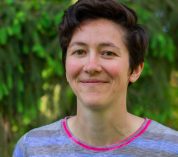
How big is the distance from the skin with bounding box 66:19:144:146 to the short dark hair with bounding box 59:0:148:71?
1.0 inches

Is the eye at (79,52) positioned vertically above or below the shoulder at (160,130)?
above

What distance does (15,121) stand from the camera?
5.43 meters

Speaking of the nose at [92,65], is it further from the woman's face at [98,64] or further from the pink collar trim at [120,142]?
the pink collar trim at [120,142]

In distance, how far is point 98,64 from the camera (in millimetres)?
2307

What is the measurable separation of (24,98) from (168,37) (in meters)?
1.36

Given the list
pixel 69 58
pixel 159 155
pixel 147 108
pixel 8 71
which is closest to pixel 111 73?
pixel 69 58

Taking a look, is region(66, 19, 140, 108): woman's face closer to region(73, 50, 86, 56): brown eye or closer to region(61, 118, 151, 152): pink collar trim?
region(73, 50, 86, 56): brown eye

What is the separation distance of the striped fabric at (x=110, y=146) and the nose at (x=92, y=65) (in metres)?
0.33

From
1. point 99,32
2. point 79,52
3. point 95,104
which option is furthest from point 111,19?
point 95,104

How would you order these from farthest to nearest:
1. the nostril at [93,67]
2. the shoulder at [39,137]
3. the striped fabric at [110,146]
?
the shoulder at [39,137] → the striped fabric at [110,146] → the nostril at [93,67]

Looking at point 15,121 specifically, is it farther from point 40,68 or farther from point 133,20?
point 133,20

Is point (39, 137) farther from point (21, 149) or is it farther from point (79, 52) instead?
point (79, 52)

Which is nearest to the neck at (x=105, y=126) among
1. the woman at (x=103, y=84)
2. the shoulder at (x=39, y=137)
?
the woman at (x=103, y=84)

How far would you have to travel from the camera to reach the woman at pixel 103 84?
2.34 meters
